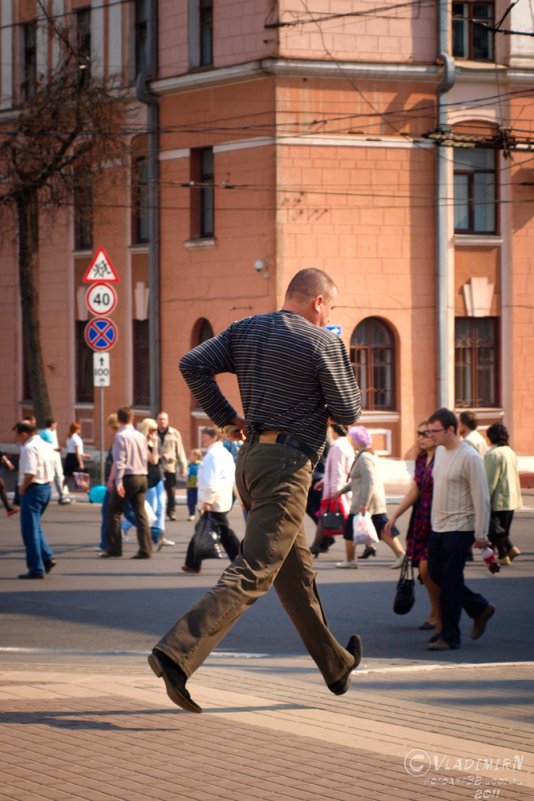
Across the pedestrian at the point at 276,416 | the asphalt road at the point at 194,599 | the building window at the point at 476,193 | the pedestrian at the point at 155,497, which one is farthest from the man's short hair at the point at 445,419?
the building window at the point at 476,193

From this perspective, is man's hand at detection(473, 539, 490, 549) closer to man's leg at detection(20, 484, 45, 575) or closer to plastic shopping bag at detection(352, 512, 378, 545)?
plastic shopping bag at detection(352, 512, 378, 545)

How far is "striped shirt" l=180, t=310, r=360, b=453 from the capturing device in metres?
6.72

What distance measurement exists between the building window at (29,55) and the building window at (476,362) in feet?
41.2

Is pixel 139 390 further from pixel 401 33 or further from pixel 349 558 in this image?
pixel 349 558

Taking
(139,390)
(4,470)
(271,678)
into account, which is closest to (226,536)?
(271,678)

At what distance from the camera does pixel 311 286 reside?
6879 millimetres

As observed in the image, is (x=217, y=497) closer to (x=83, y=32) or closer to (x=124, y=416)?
(x=124, y=416)

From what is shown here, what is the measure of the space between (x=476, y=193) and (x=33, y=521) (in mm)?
19020

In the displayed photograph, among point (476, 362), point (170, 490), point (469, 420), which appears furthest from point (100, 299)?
point (476, 362)

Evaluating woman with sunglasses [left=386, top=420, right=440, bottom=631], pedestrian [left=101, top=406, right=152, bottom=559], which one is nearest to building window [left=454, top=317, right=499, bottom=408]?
pedestrian [left=101, top=406, right=152, bottom=559]

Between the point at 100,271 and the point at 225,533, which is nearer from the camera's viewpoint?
the point at 225,533

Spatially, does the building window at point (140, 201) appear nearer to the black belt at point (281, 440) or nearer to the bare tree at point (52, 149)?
the bare tree at point (52, 149)

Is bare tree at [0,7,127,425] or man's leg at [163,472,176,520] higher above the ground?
bare tree at [0,7,127,425]

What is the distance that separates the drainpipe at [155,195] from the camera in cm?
3388
